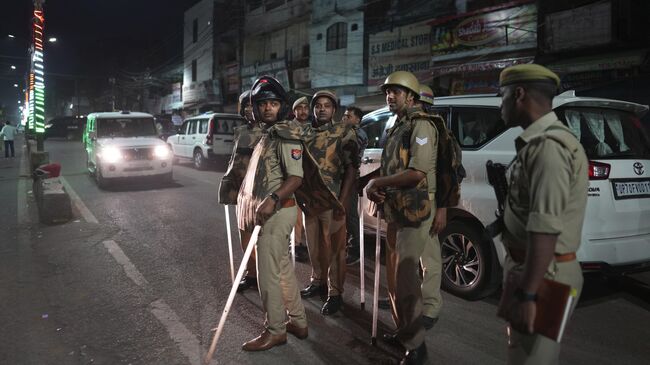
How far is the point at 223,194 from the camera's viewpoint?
167 inches

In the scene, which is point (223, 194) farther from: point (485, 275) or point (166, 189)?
point (166, 189)

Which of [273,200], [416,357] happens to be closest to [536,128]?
[273,200]

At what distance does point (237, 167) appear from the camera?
4195mm

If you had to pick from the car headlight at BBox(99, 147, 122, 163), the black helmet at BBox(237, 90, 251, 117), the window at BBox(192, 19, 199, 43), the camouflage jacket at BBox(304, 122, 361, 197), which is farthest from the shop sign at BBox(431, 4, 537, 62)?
the window at BBox(192, 19, 199, 43)

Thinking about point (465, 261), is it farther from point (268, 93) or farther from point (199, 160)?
point (199, 160)

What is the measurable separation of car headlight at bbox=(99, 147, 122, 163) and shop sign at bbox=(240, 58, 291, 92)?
11.6 m

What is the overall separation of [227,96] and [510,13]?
72.2ft

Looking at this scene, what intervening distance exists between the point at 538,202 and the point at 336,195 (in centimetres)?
269

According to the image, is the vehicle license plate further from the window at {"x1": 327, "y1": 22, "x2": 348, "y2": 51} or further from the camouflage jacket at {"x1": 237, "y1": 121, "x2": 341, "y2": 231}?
the window at {"x1": 327, "y1": 22, "x2": 348, "y2": 51}

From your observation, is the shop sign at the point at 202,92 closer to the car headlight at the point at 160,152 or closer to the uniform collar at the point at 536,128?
the car headlight at the point at 160,152

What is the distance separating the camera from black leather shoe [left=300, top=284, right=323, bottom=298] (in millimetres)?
4484

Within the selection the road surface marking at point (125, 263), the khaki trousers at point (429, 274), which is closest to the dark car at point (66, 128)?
the road surface marking at point (125, 263)

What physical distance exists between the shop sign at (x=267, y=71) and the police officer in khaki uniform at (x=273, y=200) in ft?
62.4

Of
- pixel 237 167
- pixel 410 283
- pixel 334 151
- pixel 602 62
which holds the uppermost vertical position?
pixel 602 62
